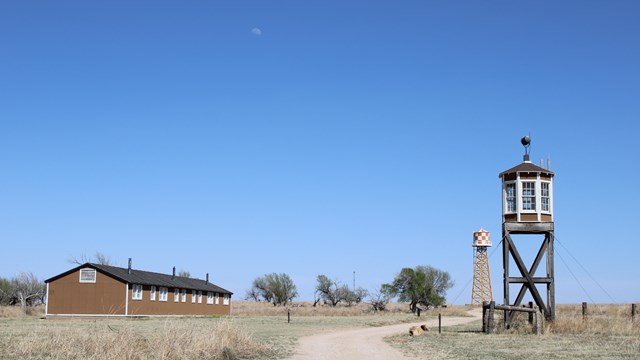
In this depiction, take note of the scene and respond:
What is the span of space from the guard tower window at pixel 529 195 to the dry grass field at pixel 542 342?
4.96m

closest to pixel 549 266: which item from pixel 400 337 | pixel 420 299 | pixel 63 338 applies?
pixel 400 337

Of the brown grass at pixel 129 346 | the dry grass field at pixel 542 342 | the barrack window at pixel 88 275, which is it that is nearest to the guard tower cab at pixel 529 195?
the dry grass field at pixel 542 342

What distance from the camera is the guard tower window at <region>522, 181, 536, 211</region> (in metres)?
31.3

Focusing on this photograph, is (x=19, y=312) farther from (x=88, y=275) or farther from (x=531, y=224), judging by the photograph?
(x=531, y=224)

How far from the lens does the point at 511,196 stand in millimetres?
31812

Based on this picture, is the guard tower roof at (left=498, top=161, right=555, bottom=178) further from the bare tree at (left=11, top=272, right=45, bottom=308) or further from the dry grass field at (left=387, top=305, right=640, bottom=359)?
the bare tree at (left=11, top=272, right=45, bottom=308)

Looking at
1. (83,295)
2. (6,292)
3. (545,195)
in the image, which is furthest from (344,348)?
(6,292)

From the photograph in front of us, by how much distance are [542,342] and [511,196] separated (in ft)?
28.8

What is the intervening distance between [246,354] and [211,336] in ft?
4.05

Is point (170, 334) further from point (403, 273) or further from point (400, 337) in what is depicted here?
point (403, 273)

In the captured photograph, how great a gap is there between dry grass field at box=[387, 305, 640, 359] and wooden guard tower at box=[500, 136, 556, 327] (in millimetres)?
1321

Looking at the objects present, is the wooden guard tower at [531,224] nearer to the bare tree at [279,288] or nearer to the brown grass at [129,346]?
the brown grass at [129,346]

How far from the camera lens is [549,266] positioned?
31.3 m

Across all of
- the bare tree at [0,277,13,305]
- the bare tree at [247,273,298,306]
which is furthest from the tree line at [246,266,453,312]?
the bare tree at [0,277,13,305]
